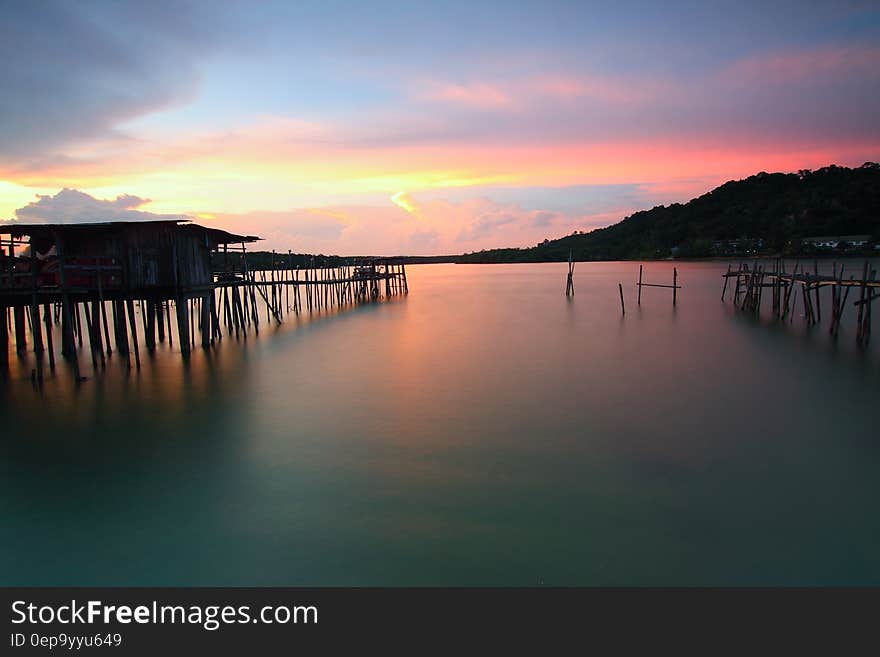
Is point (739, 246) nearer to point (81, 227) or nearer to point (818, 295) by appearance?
point (818, 295)

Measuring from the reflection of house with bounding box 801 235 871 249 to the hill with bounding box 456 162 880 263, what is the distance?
0.26 meters

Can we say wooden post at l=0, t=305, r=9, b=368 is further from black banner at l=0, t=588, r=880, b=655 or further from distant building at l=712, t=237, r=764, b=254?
distant building at l=712, t=237, r=764, b=254

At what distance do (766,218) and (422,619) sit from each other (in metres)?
91.8

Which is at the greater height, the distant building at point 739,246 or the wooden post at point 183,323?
the distant building at point 739,246

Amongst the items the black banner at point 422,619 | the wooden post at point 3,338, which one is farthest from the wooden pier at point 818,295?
the wooden post at point 3,338

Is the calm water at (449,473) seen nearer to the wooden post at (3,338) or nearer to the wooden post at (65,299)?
the wooden post at (65,299)

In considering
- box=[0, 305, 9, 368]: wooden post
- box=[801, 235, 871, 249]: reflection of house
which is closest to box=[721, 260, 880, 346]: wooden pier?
box=[0, 305, 9, 368]: wooden post

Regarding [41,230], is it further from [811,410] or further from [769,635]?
[811,410]

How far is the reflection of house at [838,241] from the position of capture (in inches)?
2532

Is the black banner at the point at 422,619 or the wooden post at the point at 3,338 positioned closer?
the black banner at the point at 422,619

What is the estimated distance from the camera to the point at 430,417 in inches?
387

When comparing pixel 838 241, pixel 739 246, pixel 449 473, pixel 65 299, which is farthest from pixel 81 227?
pixel 739 246

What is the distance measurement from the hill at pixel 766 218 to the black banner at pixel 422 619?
72.4 meters

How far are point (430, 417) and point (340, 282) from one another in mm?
23806
